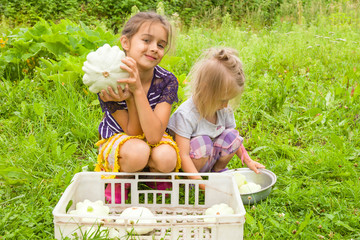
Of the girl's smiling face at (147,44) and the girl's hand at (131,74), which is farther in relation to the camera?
the girl's smiling face at (147,44)

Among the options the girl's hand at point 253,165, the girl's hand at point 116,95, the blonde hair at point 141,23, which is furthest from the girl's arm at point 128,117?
the girl's hand at point 253,165

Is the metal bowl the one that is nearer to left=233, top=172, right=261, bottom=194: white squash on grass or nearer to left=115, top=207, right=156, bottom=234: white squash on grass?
left=233, top=172, right=261, bottom=194: white squash on grass

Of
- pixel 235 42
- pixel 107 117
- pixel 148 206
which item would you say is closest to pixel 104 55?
pixel 107 117

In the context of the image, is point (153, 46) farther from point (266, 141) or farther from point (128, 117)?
point (266, 141)

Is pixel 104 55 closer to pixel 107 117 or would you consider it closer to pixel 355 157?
pixel 107 117

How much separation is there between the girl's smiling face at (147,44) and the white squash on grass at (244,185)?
0.79 meters

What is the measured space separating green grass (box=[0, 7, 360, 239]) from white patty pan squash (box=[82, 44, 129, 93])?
2.06 ft

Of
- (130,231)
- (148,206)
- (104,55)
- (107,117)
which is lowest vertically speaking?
(148,206)

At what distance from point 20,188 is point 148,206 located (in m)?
0.70

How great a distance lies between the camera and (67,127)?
2799mm

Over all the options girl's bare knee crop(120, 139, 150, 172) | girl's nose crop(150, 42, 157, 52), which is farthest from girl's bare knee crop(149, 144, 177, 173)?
girl's nose crop(150, 42, 157, 52)

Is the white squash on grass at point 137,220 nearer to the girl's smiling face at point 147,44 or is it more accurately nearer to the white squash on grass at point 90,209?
the white squash on grass at point 90,209

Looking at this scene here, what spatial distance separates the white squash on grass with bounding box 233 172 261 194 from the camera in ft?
7.09

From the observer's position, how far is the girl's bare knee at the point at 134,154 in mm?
→ 1976
